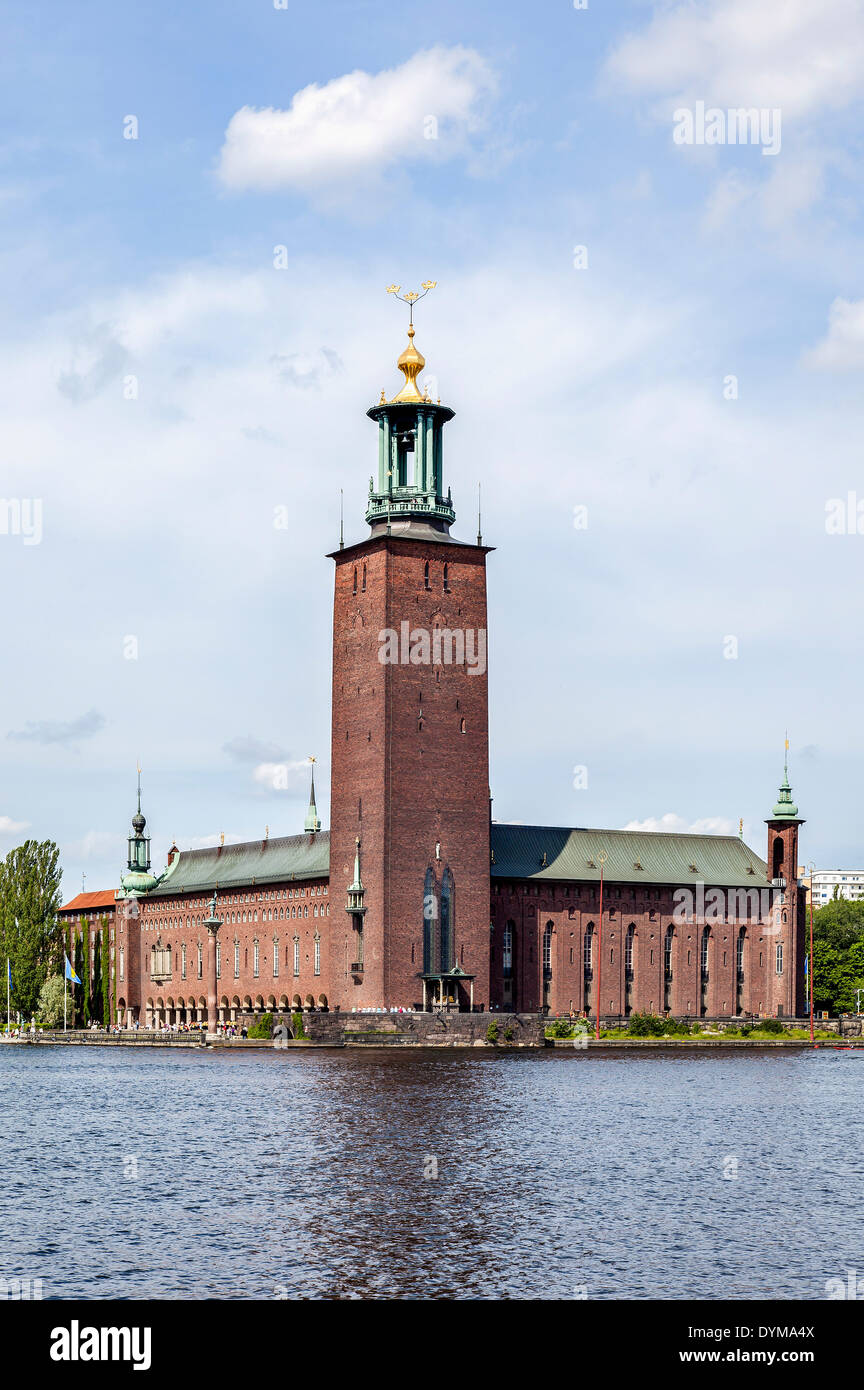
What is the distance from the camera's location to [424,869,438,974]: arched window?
303 ft

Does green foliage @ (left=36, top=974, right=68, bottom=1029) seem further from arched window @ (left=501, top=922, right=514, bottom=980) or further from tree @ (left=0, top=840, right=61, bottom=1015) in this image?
arched window @ (left=501, top=922, right=514, bottom=980)

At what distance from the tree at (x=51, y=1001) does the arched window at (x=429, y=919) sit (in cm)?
2935

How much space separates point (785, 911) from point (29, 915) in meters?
44.9

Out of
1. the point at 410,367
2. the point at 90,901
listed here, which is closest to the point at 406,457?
the point at 410,367

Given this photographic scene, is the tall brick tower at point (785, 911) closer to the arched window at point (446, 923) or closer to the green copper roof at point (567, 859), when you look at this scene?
the green copper roof at point (567, 859)

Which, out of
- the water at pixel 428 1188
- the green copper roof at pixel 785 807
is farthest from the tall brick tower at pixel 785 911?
the water at pixel 428 1188

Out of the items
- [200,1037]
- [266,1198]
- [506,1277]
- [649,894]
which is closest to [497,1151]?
Result: [266,1198]

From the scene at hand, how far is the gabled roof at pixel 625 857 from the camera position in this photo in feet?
352

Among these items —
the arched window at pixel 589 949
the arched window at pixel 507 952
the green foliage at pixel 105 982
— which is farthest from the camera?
the green foliage at pixel 105 982

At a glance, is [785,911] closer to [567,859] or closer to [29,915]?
[567,859]

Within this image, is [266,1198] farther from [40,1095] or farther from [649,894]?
[649,894]

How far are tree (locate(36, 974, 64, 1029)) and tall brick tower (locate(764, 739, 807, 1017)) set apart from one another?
42219 millimetres

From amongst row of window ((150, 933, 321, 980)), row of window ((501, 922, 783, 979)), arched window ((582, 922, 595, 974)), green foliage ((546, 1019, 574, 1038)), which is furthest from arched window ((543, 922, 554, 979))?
row of window ((150, 933, 321, 980))

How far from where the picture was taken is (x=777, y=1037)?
97875mm
